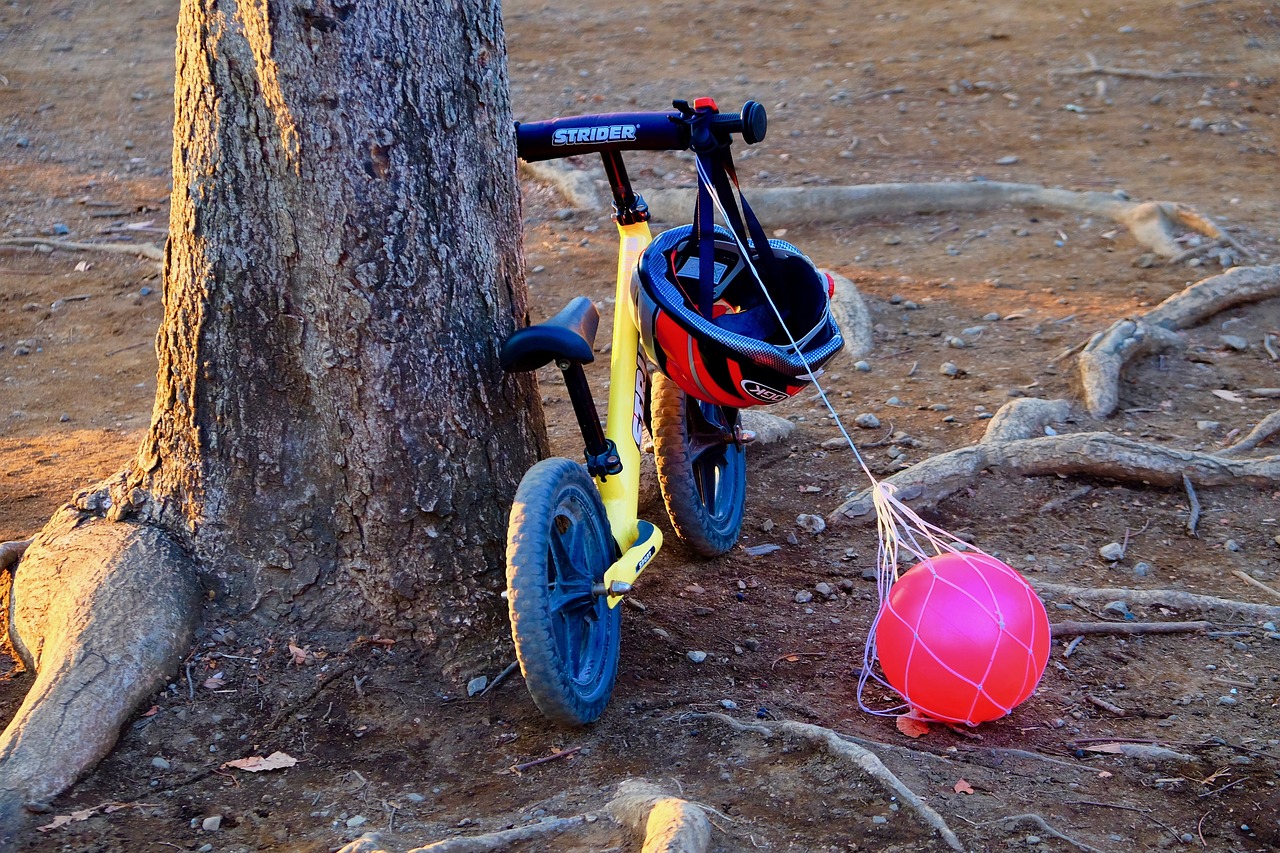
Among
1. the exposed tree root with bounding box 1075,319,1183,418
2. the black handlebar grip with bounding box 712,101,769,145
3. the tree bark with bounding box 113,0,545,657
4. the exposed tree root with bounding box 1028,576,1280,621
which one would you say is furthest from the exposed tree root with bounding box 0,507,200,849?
the exposed tree root with bounding box 1075,319,1183,418

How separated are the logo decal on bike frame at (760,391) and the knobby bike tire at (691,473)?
0.68m

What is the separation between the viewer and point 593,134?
10.7ft

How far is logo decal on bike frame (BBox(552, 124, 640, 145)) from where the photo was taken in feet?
10.5

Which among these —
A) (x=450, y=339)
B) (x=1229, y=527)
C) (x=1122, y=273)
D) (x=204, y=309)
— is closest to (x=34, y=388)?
(x=204, y=309)

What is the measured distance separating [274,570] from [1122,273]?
16.8 feet

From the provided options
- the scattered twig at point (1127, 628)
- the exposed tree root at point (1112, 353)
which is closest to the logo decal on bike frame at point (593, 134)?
the scattered twig at point (1127, 628)

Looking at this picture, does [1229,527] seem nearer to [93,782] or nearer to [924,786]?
[924,786]

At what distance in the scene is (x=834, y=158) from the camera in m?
8.51

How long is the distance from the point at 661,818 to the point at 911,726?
36.7 inches

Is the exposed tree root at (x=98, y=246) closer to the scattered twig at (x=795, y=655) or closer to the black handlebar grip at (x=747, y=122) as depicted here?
the black handlebar grip at (x=747, y=122)

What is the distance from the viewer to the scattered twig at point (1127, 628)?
3.49 metres

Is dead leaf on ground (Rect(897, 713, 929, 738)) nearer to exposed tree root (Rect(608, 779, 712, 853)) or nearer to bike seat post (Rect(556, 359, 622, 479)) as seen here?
exposed tree root (Rect(608, 779, 712, 853))

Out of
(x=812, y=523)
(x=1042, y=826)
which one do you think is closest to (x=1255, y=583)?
(x=812, y=523)

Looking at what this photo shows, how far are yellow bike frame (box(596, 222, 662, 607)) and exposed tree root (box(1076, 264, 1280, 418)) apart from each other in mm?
2532
